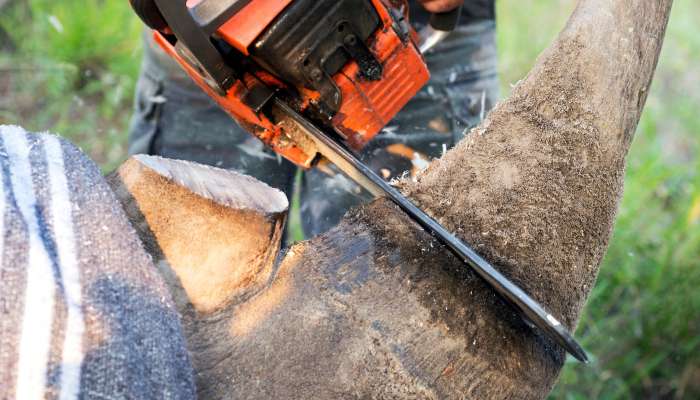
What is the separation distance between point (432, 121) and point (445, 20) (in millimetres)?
476

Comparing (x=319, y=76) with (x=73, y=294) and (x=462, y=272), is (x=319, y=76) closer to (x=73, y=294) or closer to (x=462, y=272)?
(x=462, y=272)

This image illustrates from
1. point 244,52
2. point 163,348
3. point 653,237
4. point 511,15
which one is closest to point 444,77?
point 244,52

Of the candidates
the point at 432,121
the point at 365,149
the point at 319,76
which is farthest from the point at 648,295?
the point at 319,76

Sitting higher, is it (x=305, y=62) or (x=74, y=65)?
(x=305, y=62)

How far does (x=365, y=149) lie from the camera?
225 cm

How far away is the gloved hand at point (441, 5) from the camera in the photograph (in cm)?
186

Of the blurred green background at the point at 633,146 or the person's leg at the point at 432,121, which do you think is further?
the blurred green background at the point at 633,146

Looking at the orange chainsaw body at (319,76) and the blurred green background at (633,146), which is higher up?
the orange chainsaw body at (319,76)

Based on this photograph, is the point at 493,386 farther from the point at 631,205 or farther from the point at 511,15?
the point at 511,15

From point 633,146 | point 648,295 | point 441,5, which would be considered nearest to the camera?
point 441,5

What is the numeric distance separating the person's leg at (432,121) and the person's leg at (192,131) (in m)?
0.16

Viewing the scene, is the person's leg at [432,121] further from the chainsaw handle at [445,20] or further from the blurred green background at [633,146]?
the blurred green background at [633,146]

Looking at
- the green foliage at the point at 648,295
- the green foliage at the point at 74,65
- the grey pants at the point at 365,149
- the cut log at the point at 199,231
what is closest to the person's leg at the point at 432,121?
the grey pants at the point at 365,149

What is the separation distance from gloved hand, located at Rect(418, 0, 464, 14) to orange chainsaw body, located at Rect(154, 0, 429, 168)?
0.07 meters
